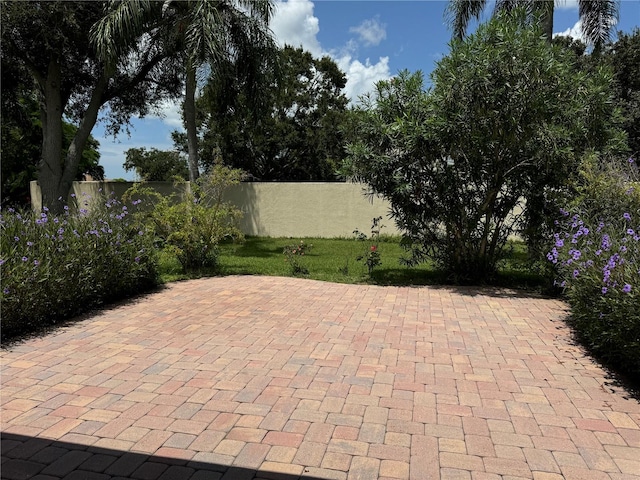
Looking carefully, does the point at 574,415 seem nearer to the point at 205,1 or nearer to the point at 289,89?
the point at 205,1

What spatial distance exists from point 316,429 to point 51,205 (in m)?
13.7

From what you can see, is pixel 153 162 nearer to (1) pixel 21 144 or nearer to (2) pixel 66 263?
(1) pixel 21 144

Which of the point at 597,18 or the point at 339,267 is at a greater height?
the point at 597,18

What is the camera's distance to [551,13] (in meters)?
10.4

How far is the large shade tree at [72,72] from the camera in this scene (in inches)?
452

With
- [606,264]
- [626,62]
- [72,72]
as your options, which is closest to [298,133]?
[72,72]

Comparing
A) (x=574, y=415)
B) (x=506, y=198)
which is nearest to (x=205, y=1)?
(x=506, y=198)

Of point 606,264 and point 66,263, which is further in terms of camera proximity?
point 66,263

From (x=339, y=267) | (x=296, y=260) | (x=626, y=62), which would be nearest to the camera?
(x=339, y=267)

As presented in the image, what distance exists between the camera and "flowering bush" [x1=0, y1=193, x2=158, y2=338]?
15.5 feet

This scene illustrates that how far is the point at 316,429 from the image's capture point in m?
2.95

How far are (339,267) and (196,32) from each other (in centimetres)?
643

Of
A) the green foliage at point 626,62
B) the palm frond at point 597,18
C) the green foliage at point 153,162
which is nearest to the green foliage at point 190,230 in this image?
the palm frond at point 597,18

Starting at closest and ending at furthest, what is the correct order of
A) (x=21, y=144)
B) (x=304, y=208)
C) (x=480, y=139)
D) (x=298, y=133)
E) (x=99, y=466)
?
(x=99, y=466)
(x=480, y=139)
(x=304, y=208)
(x=21, y=144)
(x=298, y=133)
